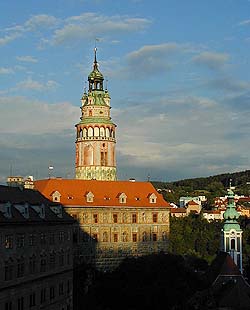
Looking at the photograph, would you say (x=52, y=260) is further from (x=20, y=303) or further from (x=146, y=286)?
(x=146, y=286)

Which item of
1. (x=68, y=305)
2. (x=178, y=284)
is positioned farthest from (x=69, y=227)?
(x=178, y=284)

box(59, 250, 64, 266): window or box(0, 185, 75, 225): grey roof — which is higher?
box(0, 185, 75, 225): grey roof

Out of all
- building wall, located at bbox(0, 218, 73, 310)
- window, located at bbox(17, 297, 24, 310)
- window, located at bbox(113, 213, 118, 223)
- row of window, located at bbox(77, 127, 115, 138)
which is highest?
row of window, located at bbox(77, 127, 115, 138)

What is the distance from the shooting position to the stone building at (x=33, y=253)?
45781 mm

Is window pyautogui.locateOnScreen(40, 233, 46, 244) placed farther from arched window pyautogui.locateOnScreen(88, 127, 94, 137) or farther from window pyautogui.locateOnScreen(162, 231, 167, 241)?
arched window pyautogui.locateOnScreen(88, 127, 94, 137)

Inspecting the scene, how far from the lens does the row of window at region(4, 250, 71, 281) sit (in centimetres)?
4588

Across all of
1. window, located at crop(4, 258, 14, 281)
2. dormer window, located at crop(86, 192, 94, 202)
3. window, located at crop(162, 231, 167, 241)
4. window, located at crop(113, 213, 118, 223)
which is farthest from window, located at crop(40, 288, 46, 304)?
window, located at crop(162, 231, 167, 241)

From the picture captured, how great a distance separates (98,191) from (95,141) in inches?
619

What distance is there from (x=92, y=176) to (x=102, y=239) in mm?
18920

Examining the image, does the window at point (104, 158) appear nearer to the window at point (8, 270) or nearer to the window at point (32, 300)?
the window at point (32, 300)

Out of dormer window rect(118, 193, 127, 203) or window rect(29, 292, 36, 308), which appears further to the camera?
dormer window rect(118, 193, 127, 203)

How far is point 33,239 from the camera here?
164 ft

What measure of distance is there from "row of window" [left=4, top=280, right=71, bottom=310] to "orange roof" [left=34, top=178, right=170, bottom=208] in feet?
75.9

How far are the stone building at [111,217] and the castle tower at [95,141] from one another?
11380mm
